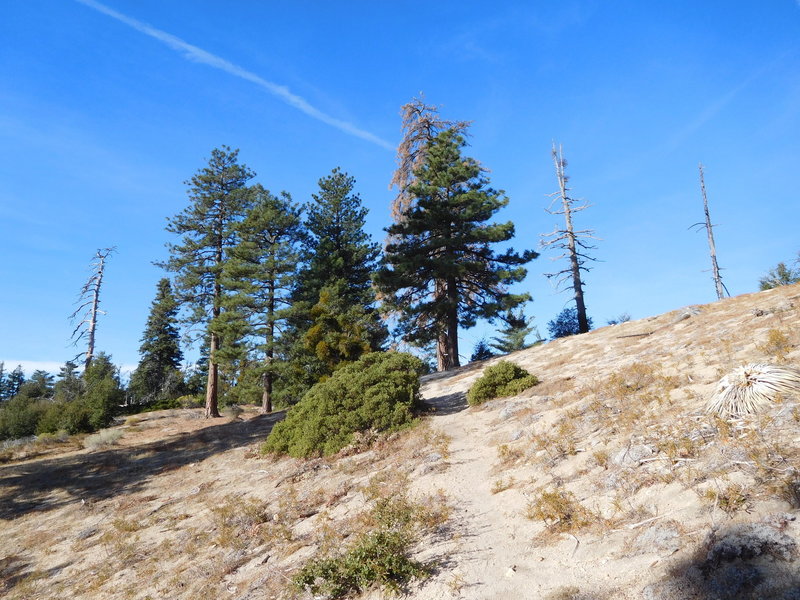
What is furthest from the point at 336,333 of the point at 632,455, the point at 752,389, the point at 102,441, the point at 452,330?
the point at 752,389

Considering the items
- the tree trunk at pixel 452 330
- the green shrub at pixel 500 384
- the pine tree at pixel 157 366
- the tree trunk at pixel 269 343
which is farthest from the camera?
the pine tree at pixel 157 366

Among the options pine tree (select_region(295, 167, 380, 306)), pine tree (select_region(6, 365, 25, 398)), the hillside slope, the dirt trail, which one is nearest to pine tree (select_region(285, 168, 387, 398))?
pine tree (select_region(295, 167, 380, 306))

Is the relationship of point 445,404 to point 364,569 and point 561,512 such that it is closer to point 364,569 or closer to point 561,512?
point 561,512

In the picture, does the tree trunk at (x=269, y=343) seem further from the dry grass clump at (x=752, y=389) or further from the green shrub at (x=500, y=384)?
the dry grass clump at (x=752, y=389)

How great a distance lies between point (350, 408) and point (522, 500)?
7.38 m

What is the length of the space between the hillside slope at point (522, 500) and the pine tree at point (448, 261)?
8.78 metres

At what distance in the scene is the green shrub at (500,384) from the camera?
548 inches

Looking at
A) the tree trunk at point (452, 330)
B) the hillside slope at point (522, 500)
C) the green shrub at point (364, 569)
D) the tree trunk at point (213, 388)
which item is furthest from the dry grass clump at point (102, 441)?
the green shrub at point (364, 569)

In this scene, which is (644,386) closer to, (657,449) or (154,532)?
(657,449)

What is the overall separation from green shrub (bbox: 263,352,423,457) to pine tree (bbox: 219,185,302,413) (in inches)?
417

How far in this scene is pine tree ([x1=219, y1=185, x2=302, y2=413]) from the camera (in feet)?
83.8

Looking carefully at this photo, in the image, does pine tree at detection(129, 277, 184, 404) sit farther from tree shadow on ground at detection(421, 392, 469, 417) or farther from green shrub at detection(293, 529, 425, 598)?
green shrub at detection(293, 529, 425, 598)

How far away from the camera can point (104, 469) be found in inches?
669

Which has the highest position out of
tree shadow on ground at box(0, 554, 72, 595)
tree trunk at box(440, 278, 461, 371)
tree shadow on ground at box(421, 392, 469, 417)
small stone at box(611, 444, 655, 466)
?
tree trunk at box(440, 278, 461, 371)
